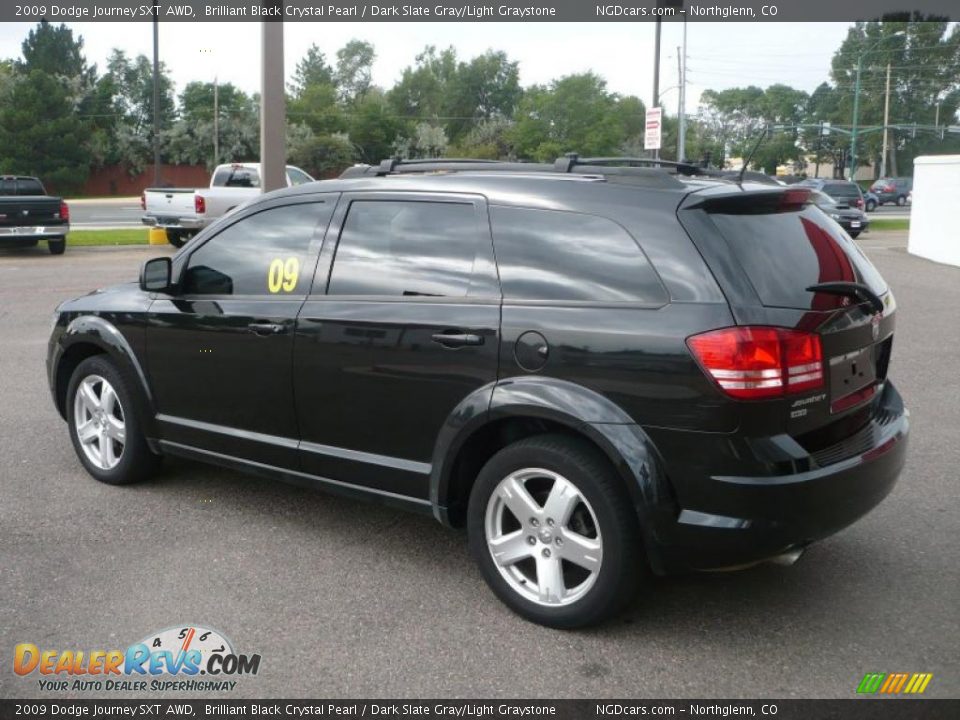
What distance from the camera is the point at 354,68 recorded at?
114000 millimetres

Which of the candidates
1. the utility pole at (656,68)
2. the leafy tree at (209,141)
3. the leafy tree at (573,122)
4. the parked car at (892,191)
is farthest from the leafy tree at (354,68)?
the utility pole at (656,68)

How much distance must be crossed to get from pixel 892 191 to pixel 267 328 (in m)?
62.5

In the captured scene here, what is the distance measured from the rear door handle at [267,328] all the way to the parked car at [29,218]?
18.3m

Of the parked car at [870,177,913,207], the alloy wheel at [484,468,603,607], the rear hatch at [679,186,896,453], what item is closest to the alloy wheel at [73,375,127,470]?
the alloy wheel at [484,468,603,607]

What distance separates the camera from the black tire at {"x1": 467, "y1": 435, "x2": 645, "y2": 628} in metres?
3.67

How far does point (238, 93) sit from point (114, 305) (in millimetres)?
96218

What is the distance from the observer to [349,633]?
386 cm

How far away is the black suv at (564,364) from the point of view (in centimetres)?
355

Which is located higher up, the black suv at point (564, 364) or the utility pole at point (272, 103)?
the utility pole at point (272, 103)

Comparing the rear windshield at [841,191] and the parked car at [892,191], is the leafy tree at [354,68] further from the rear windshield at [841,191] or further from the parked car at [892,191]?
the rear windshield at [841,191]

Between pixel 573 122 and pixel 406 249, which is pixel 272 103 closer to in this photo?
pixel 406 249

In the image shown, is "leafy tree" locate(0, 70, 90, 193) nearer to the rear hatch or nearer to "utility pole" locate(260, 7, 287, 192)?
"utility pole" locate(260, 7, 287, 192)

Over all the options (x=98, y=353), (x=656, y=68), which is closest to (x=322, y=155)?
(x=656, y=68)

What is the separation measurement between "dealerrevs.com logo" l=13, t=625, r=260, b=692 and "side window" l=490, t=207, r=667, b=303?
67.4 inches
